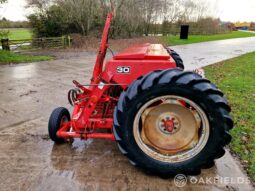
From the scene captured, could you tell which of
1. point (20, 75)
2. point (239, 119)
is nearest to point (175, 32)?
point (20, 75)

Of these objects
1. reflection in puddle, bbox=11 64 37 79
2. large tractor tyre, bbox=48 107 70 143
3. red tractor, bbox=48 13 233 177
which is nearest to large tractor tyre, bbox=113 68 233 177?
red tractor, bbox=48 13 233 177

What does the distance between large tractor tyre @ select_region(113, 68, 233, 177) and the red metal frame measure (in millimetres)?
375

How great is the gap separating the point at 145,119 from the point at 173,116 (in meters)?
0.30

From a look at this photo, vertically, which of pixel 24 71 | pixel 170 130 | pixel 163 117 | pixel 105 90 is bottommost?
pixel 24 71

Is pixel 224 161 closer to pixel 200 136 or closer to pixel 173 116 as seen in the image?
pixel 200 136

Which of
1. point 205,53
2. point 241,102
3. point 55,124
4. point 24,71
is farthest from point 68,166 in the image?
point 205,53

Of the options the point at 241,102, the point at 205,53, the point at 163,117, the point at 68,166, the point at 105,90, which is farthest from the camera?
the point at 205,53

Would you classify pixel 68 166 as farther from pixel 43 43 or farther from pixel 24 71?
pixel 43 43

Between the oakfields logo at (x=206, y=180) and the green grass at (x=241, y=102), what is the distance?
16 centimetres

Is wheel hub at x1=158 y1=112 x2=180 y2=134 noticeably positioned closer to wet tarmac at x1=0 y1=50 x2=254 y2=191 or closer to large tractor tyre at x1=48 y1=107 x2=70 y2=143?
wet tarmac at x1=0 y1=50 x2=254 y2=191

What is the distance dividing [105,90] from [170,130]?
916 mm

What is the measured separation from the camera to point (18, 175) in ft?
8.55

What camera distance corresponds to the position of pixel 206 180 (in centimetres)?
254

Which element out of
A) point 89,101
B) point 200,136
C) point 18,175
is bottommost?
point 18,175
